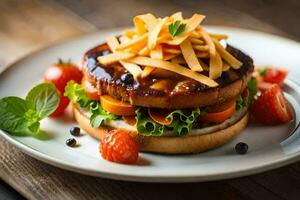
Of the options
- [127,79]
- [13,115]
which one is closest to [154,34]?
[127,79]

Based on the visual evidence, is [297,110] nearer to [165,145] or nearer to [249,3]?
[165,145]

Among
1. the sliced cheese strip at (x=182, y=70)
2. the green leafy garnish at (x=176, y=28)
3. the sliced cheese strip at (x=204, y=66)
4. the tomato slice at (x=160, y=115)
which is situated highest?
the green leafy garnish at (x=176, y=28)

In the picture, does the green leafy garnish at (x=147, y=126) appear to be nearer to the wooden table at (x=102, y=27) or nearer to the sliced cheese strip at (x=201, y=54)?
the wooden table at (x=102, y=27)

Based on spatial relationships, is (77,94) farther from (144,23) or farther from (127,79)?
(144,23)

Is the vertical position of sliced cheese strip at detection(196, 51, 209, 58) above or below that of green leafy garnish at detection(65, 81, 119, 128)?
above

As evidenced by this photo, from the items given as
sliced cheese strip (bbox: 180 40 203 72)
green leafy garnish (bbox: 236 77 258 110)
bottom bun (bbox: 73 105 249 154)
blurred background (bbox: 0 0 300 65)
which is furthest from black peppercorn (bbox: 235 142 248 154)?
blurred background (bbox: 0 0 300 65)

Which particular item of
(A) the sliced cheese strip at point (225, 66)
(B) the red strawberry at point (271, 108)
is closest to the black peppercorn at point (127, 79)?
(A) the sliced cheese strip at point (225, 66)

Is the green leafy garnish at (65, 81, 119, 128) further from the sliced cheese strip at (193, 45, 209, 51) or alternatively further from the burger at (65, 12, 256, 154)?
the sliced cheese strip at (193, 45, 209, 51)
